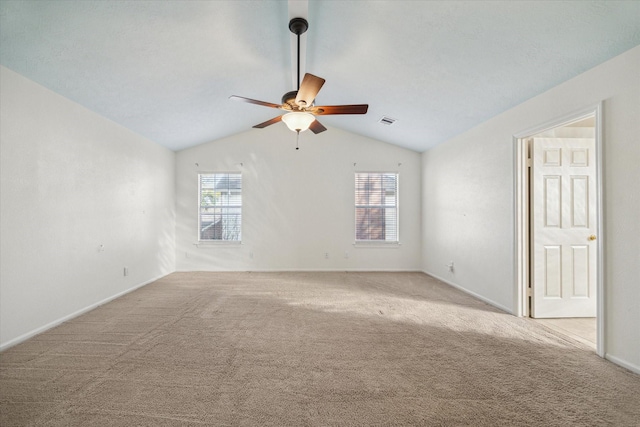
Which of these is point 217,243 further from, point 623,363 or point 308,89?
point 623,363

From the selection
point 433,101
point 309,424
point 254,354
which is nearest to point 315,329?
point 254,354

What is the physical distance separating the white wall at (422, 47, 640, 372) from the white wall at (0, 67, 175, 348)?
5136 mm

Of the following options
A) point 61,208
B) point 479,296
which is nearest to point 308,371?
point 479,296

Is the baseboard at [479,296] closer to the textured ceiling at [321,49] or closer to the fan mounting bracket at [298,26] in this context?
the textured ceiling at [321,49]

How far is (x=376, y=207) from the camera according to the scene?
5.90 meters

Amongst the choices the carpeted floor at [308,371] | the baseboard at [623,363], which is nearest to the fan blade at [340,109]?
the carpeted floor at [308,371]

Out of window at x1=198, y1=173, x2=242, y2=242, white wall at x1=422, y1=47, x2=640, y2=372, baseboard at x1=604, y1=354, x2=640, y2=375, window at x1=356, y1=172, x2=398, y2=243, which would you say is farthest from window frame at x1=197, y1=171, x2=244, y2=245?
baseboard at x1=604, y1=354, x2=640, y2=375

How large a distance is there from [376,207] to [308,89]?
3.99 meters

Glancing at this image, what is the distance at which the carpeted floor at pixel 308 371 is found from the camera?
1.62 metres

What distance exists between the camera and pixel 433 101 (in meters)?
3.67

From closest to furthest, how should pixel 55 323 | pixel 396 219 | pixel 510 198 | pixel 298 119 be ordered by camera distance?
pixel 298 119, pixel 55 323, pixel 510 198, pixel 396 219

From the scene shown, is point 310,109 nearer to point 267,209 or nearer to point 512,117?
point 512,117

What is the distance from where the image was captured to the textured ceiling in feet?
6.78

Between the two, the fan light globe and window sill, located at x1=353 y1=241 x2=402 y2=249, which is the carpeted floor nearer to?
the fan light globe
